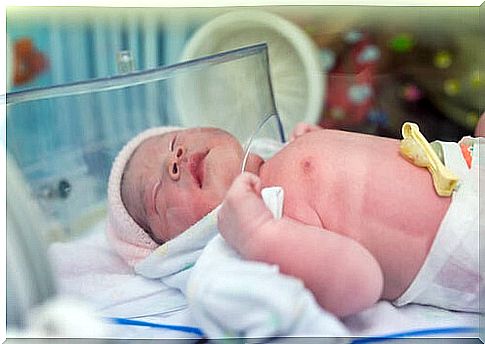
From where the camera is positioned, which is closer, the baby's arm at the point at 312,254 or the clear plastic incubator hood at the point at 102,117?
the baby's arm at the point at 312,254

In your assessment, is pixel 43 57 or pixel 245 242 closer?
pixel 245 242

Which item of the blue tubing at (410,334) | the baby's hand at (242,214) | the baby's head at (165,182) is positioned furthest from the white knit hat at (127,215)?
the blue tubing at (410,334)

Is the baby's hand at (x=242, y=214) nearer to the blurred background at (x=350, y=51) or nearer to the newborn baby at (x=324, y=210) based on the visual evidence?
the newborn baby at (x=324, y=210)

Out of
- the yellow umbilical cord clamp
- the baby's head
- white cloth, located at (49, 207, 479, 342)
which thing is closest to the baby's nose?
the baby's head

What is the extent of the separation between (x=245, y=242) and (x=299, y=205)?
0.08m

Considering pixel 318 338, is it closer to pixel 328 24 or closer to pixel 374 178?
pixel 374 178

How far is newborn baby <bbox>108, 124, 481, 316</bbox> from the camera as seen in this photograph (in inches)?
31.1

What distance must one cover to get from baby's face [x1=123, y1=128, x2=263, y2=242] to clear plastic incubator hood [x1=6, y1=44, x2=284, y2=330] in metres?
0.02

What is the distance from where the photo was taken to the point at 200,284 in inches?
31.1

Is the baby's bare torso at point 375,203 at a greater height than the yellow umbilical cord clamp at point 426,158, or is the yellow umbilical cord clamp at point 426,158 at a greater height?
the yellow umbilical cord clamp at point 426,158

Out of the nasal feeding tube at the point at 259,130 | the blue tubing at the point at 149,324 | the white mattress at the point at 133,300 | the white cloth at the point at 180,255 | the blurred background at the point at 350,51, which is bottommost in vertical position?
the blue tubing at the point at 149,324

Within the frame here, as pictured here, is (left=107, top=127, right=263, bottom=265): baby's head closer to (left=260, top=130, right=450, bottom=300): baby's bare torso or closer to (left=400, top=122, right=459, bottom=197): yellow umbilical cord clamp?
(left=260, top=130, right=450, bottom=300): baby's bare torso

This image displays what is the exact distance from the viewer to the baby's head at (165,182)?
2.83 feet
